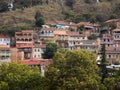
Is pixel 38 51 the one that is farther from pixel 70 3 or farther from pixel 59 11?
pixel 70 3

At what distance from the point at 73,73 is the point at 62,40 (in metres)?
24.5

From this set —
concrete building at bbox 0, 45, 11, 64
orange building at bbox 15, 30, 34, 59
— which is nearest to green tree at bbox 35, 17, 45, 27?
orange building at bbox 15, 30, 34, 59

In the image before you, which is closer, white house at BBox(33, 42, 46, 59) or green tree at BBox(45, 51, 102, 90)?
green tree at BBox(45, 51, 102, 90)

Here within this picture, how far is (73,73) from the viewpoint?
2911 cm

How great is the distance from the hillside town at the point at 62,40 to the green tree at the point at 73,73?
1689 cm

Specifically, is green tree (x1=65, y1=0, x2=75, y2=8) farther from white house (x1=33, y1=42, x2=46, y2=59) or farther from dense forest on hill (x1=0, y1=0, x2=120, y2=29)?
white house (x1=33, y1=42, x2=46, y2=59)

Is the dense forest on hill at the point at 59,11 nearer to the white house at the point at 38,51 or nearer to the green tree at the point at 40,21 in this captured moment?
the green tree at the point at 40,21

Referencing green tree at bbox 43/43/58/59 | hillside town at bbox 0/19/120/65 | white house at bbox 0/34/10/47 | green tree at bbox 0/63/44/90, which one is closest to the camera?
green tree at bbox 0/63/44/90

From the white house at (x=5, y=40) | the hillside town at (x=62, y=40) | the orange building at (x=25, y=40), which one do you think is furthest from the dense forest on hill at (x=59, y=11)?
the orange building at (x=25, y=40)

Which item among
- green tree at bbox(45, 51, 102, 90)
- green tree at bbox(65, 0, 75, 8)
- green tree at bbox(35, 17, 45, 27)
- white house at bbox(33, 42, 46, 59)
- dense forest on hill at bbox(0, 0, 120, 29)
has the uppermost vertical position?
green tree at bbox(65, 0, 75, 8)

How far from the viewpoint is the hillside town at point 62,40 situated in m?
48.0

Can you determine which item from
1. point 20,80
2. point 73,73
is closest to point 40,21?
point 20,80

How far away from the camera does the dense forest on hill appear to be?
59250 millimetres

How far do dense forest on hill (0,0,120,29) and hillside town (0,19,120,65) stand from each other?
3.56 m
